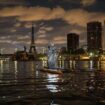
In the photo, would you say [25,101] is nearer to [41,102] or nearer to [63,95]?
[41,102]

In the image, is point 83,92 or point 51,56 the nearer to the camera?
point 83,92

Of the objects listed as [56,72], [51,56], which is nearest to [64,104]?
[56,72]

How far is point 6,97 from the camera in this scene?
56.8m

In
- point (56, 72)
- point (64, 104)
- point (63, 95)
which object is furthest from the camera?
point (56, 72)

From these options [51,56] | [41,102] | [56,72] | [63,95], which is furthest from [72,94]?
[51,56]

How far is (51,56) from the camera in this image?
13425 cm

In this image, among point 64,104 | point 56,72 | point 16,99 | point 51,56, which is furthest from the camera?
point 51,56

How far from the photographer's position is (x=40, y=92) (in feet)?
206

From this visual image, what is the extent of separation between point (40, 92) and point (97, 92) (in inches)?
389

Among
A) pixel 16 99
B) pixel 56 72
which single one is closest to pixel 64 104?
pixel 16 99

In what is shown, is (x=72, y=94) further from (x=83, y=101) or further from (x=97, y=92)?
(x=83, y=101)

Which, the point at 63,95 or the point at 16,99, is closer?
the point at 16,99

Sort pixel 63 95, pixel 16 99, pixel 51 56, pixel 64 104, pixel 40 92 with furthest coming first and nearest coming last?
pixel 51 56 → pixel 40 92 → pixel 63 95 → pixel 16 99 → pixel 64 104

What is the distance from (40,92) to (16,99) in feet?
31.0
